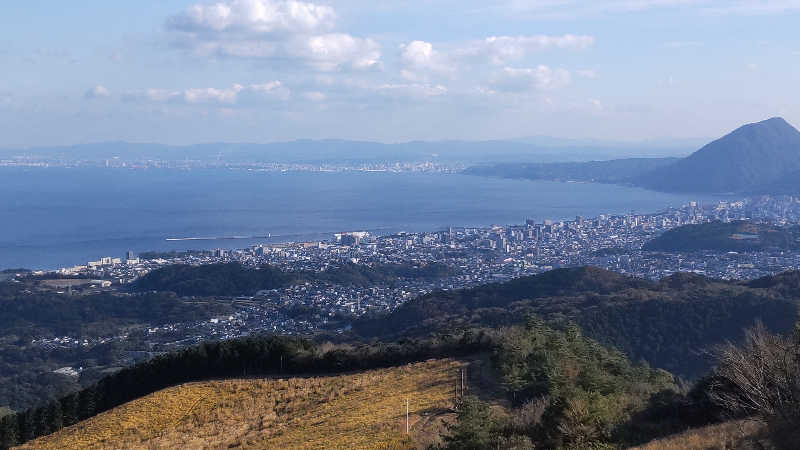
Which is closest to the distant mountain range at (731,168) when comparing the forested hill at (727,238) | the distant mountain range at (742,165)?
the distant mountain range at (742,165)

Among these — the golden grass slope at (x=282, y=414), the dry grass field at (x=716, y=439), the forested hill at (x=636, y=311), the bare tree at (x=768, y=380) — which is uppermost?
the bare tree at (x=768, y=380)

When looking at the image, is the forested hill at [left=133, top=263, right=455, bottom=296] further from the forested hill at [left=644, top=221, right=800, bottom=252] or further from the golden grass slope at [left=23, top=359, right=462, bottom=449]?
the golden grass slope at [left=23, top=359, right=462, bottom=449]

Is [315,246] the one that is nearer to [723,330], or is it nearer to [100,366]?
[100,366]

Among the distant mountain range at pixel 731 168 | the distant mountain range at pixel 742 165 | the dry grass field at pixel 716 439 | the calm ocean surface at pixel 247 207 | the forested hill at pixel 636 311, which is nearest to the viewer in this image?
the dry grass field at pixel 716 439

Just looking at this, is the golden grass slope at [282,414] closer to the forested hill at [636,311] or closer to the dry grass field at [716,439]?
the dry grass field at [716,439]

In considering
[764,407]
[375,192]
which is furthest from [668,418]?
[375,192]

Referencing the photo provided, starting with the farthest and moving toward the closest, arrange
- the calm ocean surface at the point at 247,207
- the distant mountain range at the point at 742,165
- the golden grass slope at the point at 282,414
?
the distant mountain range at the point at 742,165, the calm ocean surface at the point at 247,207, the golden grass slope at the point at 282,414
